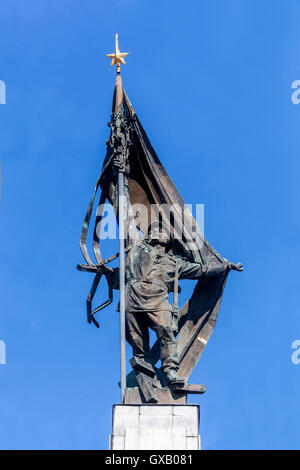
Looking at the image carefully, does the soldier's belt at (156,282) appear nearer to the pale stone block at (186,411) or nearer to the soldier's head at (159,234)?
the soldier's head at (159,234)

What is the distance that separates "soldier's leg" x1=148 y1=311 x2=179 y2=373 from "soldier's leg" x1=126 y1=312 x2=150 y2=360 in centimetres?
28

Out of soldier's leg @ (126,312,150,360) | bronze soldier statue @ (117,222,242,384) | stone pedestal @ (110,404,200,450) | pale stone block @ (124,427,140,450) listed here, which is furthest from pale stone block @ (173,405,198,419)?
soldier's leg @ (126,312,150,360)

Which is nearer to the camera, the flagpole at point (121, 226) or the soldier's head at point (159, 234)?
the flagpole at point (121, 226)

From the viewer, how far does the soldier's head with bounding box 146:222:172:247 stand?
28.6 m

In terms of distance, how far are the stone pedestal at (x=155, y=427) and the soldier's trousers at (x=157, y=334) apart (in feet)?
3.95

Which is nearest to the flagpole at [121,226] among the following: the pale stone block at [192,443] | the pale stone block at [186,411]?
the pale stone block at [186,411]

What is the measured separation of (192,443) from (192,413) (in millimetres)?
807

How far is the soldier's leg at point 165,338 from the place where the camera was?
27.2 metres

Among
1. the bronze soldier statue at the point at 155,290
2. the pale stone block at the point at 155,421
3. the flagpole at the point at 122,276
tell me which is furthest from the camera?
the bronze soldier statue at the point at 155,290

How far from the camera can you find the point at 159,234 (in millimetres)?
28766

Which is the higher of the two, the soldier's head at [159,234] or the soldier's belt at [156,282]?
the soldier's head at [159,234]

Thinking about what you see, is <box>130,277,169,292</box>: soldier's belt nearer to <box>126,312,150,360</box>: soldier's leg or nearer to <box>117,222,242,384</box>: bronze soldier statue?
<box>117,222,242,384</box>: bronze soldier statue

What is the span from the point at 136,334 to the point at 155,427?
2.41 meters
